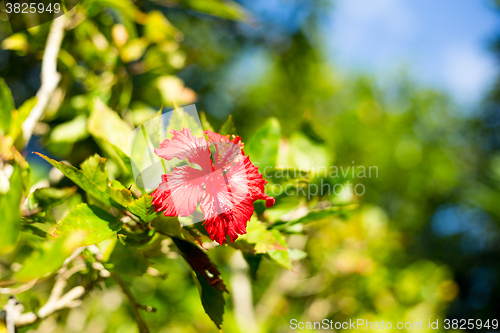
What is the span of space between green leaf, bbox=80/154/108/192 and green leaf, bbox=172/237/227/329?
5.7 inches

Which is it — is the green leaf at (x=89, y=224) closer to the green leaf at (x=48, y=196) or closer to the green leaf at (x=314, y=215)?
the green leaf at (x=48, y=196)

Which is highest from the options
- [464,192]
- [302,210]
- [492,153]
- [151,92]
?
[151,92]

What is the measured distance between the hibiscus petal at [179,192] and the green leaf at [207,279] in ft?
0.29

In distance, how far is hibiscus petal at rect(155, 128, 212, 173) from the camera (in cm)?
45

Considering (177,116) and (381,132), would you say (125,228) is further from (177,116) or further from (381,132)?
(381,132)

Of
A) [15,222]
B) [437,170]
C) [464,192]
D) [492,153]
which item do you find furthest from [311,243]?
Answer: [492,153]

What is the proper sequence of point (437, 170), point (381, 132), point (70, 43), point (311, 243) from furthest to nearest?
point (437, 170) → point (381, 132) → point (311, 243) → point (70, 43)

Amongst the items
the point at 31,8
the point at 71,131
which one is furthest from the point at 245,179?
the point at 31,8

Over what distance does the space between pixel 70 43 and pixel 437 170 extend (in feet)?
14.6

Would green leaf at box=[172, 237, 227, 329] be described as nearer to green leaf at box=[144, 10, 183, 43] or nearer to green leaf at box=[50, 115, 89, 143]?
green leaf at box=[50, 115, 89, 143]

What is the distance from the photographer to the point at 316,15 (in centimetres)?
183

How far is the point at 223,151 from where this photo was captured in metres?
0.48

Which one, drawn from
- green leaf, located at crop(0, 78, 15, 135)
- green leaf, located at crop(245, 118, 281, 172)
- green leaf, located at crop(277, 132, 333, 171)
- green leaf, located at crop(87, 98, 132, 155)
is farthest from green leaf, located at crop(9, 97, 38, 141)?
green leaf, located at crop(277, 132, 333, 171)

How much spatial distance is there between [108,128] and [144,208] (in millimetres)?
245
